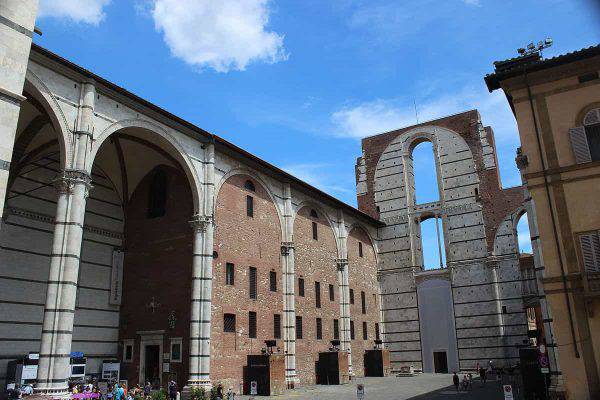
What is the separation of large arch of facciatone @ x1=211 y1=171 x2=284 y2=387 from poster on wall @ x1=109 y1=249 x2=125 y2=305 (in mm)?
5704

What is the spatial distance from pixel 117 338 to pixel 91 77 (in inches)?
514

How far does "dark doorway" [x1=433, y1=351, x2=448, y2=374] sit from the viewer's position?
37922mm

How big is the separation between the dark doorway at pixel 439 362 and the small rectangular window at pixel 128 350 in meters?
23.1

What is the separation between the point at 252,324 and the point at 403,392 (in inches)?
316

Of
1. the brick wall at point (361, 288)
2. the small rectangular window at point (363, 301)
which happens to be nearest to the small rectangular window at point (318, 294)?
the brick wall at point (361, 288)

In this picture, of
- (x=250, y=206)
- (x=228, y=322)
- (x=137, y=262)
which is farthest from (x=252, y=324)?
(x=137, y=262)

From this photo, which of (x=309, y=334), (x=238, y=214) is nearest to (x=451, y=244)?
(x=309, y=334)

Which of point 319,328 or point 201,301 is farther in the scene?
point 319,328

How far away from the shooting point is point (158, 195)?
26453 mm

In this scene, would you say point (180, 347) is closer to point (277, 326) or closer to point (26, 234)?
point (277, 326)

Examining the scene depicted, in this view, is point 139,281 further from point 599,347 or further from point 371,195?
point 371,195

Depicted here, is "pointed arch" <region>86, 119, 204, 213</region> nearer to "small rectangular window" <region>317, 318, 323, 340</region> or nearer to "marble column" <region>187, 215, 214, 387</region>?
"marble column" <region>187, 215, 214, 387</region>

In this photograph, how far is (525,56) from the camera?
16.5 meters

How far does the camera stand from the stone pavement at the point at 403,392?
73.0 feet
